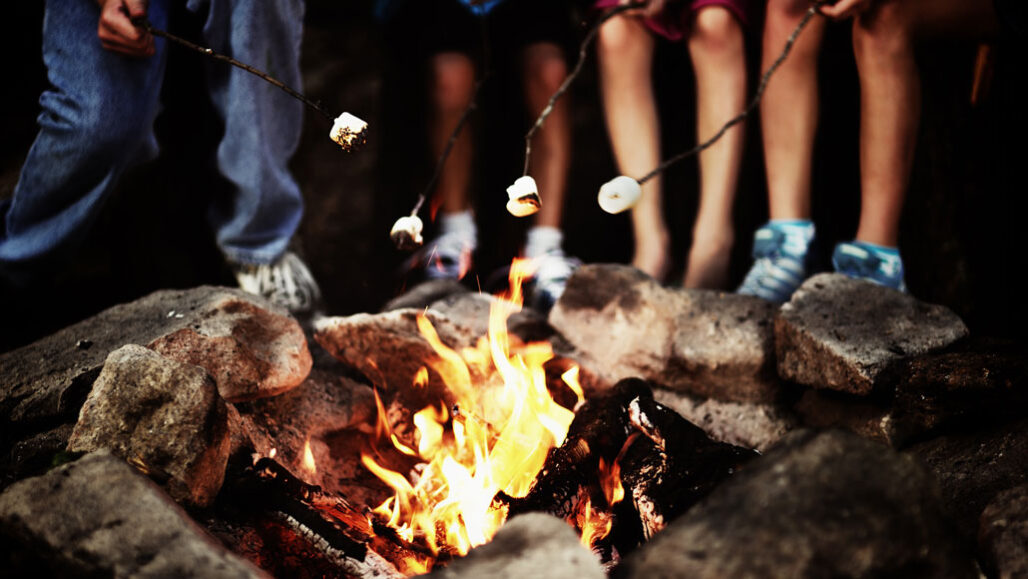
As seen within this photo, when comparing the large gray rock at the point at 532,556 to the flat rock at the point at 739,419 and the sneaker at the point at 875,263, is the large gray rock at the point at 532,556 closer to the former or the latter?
the flat rock at the point at 739,419

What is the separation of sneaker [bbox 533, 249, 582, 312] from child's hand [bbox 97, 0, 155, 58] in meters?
1.95

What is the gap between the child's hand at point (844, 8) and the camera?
279 cm

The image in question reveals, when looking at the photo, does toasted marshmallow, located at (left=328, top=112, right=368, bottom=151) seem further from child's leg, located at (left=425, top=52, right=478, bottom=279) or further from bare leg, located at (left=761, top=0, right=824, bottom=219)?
bare leg, located at (left=761, top=0, right=824, bottom=219)

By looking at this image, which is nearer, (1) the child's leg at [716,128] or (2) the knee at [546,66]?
(1) the child's leg at [716,128]

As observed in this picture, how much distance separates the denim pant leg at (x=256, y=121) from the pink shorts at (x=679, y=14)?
5.05 feet

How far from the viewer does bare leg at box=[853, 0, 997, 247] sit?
2.88m

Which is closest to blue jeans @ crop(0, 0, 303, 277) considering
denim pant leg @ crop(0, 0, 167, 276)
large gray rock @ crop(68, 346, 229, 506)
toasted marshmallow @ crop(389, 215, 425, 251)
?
denim pant leg @ crop(0, 0, 167, 276)

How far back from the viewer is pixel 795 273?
3158 millimetres

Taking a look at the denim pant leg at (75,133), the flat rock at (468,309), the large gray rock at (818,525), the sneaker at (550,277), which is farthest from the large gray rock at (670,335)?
the denim pant leg at (75,133)

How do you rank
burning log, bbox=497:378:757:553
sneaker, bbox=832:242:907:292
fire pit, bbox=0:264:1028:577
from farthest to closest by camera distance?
sneaker, bbox=832:242:907:292 < burning log, bbox=497:378:757:553 < fire pit, bbox=0:264:1028:577

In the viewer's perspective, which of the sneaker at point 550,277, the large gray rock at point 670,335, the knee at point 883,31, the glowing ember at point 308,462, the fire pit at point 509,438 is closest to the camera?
the fire pit at point 509,438

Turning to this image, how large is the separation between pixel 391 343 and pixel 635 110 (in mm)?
1731

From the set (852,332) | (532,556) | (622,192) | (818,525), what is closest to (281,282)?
(622,192)

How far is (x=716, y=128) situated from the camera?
3.33 metres
